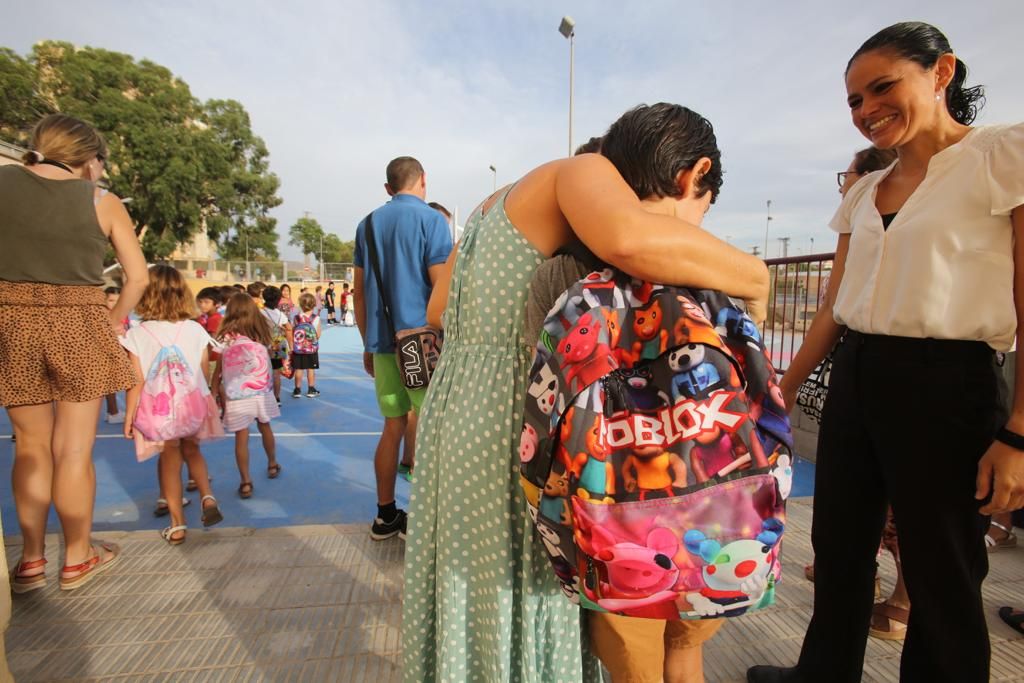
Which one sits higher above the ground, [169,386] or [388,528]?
[169,386]

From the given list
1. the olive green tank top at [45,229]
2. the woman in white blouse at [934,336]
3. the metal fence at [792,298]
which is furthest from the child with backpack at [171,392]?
the metal fence at [792,298]

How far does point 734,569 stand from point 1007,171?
128 cm

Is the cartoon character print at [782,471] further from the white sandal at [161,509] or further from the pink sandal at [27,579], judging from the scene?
the white sandal at [161,509]

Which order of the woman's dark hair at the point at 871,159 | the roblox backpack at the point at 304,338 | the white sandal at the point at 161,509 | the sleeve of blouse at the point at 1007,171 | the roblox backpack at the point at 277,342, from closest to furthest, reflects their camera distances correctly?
1. the sleeve of blouse at the point at 1007,171
2. the woman's dark hair at the point at 871,159
3. the white sandal at the point at 161,509
4. the roblox backpack at the point at 277,342
5. the roblox backpack at the point at 304,338

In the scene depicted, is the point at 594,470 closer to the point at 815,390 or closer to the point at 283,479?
the point at 815,390

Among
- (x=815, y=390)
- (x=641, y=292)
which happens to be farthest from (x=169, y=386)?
(x=815, y=390)

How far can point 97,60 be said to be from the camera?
105 ft

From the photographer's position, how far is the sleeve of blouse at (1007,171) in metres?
1.31

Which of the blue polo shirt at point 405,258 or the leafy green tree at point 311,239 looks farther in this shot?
the leafy green tree at point 311,239

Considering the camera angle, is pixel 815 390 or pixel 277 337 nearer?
pixel 815 390

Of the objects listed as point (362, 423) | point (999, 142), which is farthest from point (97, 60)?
point (999, 142)

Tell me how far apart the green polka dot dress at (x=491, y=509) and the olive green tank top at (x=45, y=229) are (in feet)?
6.91

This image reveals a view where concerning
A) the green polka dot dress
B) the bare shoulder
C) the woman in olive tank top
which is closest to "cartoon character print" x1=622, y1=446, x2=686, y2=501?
the green polka dot dress

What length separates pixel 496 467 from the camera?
1216 millimetres
